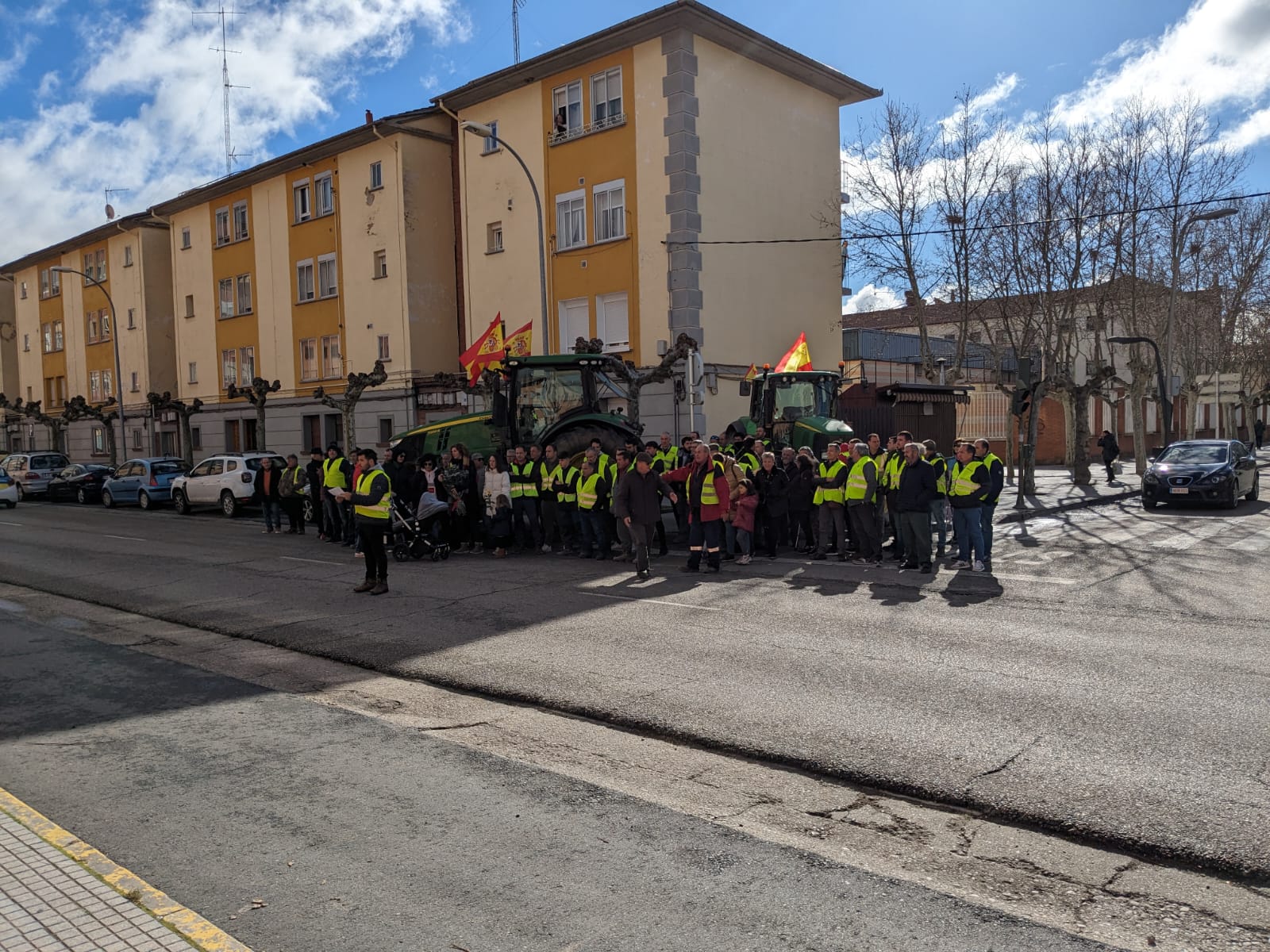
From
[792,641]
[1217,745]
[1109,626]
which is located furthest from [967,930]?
[1109,626]

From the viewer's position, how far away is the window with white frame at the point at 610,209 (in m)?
25.1

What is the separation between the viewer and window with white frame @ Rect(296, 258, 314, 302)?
1340 inches

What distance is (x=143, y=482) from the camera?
28.9 meters

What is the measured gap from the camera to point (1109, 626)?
9.16 metres

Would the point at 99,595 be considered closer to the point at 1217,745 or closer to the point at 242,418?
the point at 1217,745

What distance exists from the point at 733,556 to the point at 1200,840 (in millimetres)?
9803

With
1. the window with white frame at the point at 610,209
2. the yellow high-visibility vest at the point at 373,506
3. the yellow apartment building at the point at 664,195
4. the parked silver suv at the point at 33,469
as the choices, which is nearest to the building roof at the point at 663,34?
Result: the yellow apartment building at the point at 664,195

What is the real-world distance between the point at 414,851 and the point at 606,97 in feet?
77.4

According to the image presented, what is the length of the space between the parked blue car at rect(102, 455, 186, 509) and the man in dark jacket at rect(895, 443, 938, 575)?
22492mm

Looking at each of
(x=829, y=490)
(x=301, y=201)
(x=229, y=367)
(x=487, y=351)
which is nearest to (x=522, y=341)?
(x=487, y=351)

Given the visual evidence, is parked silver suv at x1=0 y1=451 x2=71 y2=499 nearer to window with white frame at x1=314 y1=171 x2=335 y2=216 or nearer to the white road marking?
window with white frame at x1=314 y1=171 x2=335 y2=216

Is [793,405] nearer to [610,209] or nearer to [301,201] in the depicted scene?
[610,209]

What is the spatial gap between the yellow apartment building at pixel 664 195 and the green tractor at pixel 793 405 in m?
5.43

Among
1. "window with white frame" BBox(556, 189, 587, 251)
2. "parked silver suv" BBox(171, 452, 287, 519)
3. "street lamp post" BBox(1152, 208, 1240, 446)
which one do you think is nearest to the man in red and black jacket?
"window with white frame" BBox(556, 189, 587, 251)
